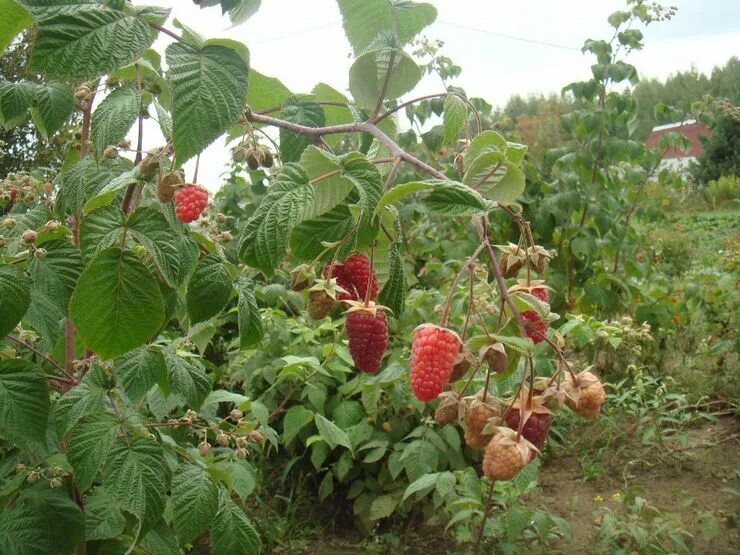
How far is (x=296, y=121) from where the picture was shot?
698mm

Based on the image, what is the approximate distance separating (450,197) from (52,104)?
43 centimetres

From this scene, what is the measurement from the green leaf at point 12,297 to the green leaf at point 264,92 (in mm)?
291

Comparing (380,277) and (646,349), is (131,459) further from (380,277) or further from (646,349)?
(646,349)

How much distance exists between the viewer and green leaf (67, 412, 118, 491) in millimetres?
797

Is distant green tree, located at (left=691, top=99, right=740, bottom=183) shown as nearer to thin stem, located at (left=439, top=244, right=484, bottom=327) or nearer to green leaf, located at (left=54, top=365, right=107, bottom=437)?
green leaf, located at (left=54, top=365, right=107, bottom=437)

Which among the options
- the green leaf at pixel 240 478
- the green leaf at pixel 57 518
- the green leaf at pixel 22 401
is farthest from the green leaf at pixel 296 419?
the green leaf at pixel 22 401

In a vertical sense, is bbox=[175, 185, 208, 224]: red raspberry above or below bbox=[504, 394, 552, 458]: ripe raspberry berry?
above

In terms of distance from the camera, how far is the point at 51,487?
916 millimetres

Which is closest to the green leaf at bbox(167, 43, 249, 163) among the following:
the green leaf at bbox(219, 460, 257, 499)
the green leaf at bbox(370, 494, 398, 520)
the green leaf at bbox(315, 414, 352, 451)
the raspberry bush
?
the raspberry bush

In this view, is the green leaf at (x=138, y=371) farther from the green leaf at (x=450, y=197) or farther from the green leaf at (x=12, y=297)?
the green leaf at (x=450, y=197)

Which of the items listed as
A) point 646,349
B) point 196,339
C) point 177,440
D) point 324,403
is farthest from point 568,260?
point 177,440

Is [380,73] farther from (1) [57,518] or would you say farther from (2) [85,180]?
(1) [57,518]

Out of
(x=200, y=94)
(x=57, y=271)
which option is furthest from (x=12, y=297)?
(x=200, y=94)

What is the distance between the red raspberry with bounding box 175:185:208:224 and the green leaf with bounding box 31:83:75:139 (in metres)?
0.16
